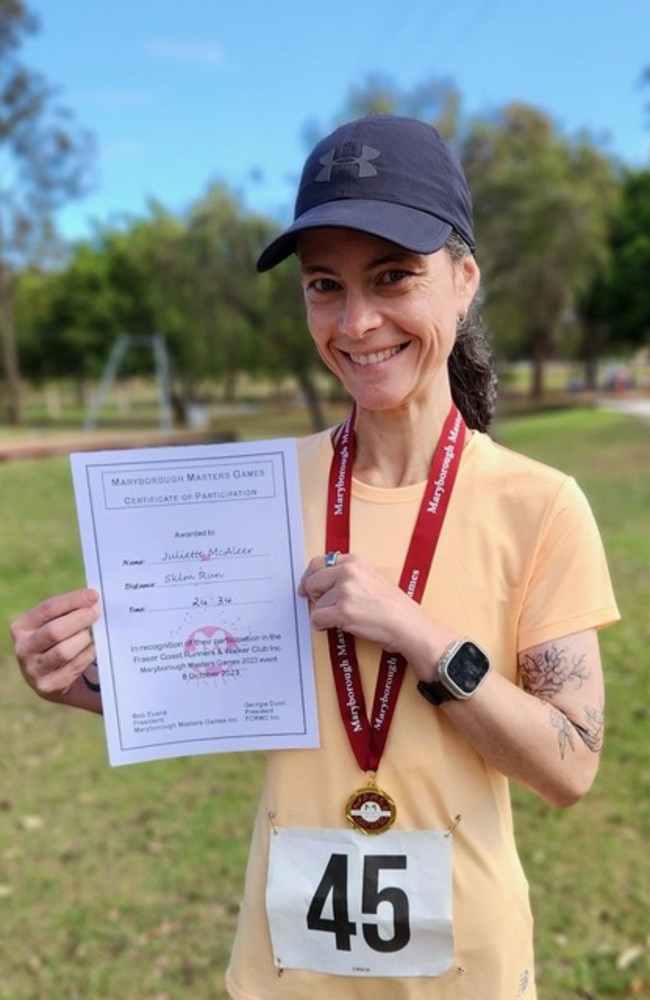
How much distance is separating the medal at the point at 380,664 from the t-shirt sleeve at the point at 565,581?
17 centimetres

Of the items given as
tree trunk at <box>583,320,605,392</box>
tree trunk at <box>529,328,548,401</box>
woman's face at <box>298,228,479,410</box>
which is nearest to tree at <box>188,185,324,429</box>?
tree trunk at <box>529,328,548,401</box>

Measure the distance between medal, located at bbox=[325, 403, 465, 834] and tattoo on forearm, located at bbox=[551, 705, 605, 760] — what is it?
0.26 meters

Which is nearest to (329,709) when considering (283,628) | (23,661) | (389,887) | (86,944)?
(283,628)

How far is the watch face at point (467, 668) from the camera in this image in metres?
1.32

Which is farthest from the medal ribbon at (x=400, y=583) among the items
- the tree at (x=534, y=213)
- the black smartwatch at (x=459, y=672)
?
the tree at (x=534, y=213)

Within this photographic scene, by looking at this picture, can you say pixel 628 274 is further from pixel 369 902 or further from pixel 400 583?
pixel 369 902

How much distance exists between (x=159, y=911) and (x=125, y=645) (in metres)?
2.31

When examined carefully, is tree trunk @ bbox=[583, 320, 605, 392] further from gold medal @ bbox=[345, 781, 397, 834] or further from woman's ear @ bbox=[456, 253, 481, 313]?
gold medal @ bbox=[345, 781, 397, 834]

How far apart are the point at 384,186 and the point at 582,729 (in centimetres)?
91

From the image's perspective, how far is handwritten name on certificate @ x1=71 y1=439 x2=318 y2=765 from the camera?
1.55m

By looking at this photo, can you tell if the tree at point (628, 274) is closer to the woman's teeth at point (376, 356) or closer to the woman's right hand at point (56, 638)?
the woman's teeth at point (376, 356)

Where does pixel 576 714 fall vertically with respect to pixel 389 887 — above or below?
above

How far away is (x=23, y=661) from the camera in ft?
5.03

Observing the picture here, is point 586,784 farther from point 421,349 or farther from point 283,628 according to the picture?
point 421,349
